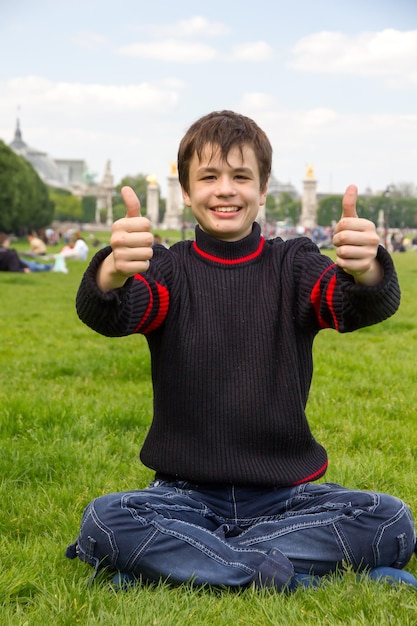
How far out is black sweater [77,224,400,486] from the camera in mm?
2998

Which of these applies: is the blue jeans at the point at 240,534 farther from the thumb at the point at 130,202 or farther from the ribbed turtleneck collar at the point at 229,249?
the thumb at the point at 130,202

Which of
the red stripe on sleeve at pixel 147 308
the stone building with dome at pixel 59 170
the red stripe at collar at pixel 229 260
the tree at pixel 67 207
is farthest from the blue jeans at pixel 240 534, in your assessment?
the stone building with dome at pixel 59 170

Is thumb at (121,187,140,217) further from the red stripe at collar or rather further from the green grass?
the green grass

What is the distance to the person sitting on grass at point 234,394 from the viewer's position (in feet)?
9.07

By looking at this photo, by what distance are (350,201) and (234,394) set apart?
0.87m

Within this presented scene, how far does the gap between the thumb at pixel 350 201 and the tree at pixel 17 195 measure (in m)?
50.9

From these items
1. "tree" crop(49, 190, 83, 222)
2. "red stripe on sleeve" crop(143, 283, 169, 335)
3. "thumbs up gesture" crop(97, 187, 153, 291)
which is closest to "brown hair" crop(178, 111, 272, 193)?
"red stripe on sleeve" crop(143, 283, 169, 335)

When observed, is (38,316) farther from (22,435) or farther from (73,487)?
(73,487)

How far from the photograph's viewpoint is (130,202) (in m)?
2.45

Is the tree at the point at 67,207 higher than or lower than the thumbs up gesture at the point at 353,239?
lower

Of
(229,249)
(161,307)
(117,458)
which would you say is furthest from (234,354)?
(117,458)

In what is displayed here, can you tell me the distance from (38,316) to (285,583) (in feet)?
30.7

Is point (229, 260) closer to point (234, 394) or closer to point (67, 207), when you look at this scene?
point (234, 394)

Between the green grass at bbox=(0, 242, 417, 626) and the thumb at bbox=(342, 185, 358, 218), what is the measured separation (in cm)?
111
